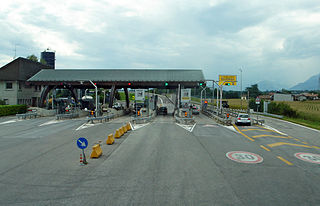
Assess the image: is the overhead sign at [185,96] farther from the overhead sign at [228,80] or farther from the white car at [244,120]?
the white car at [244,120]

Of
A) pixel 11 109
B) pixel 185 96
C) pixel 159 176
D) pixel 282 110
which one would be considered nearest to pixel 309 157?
pixel 159 176

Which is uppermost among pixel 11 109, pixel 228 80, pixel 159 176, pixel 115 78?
pixel 115 78

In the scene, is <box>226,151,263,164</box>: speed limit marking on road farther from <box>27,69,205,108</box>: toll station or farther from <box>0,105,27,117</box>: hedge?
<box>0,105,27,117</box>: hedge

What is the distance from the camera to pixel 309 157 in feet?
41.9

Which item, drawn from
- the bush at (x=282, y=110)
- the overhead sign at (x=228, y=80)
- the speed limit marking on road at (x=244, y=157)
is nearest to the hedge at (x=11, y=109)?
the overhead sign at (x=228, y=80)

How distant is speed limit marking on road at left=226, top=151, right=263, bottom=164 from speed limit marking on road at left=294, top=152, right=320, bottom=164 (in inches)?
88.7

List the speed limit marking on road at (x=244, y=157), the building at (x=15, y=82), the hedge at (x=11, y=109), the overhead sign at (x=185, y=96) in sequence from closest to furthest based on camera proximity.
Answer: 1. the speed limit marking on road at (x=244, y=157)
2. the hedge at (x=11, y=109)
3. the overhead sign at (x=185, y=96)
4. the building at (x=15, y=82)

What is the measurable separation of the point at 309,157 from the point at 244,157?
358 centimetres

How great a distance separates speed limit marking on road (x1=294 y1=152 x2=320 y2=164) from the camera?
12.1 meters

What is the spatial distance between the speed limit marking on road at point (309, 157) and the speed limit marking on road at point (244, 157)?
2252 millimetres

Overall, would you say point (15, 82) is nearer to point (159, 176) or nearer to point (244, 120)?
point (244, 120)

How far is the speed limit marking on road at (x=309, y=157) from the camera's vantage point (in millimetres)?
12102

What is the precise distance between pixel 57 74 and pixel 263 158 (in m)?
44.0

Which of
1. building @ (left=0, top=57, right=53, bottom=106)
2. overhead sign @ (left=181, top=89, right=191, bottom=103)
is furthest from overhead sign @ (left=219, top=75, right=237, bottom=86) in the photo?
building @ (left=0, top=57, right=53, bottom=106)
